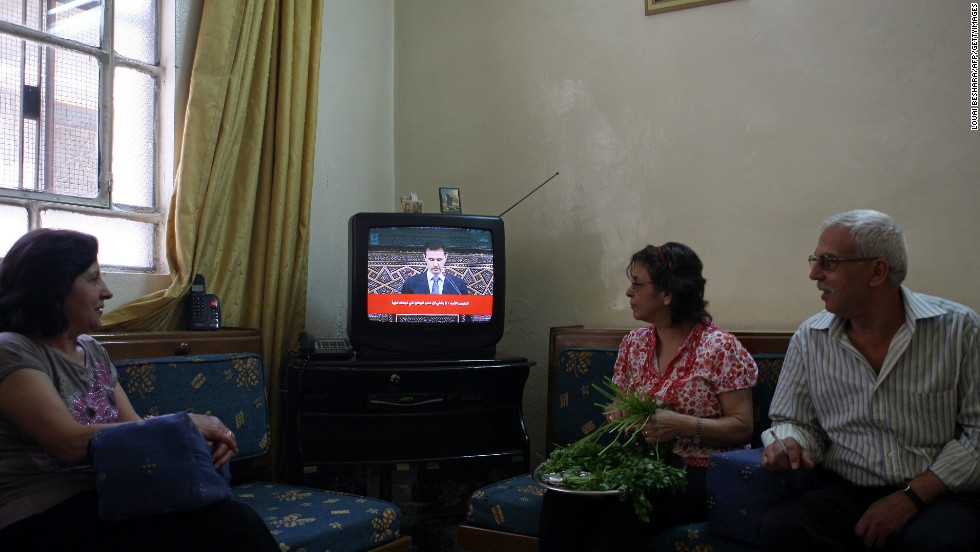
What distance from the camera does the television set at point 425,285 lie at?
9.96 ft

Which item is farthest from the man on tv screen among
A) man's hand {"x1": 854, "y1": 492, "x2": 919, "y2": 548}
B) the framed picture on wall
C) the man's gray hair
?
man's hand {"x1": 854, "y1": 492, "x2": 919, "y2": 548}

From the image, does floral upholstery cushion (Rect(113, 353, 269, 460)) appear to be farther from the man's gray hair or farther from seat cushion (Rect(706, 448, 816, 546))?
the man's gray hair

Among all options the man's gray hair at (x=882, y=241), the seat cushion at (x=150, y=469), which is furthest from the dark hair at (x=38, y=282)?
the man's gray hair at (x=882, y=241)

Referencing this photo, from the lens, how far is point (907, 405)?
1961 mm

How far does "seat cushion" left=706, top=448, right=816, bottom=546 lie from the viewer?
2029mm

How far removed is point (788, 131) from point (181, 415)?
7.50ft

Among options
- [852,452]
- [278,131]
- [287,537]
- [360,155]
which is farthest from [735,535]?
[360,155]

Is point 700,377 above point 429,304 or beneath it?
beneath

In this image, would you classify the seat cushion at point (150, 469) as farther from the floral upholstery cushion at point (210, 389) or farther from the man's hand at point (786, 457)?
the man's hand at point (786, 457)

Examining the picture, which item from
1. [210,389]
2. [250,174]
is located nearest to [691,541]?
[210,389]

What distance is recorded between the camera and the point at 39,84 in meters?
2.58

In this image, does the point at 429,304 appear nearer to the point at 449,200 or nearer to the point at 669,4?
the point at 449,200

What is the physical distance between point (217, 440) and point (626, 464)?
1.02 m

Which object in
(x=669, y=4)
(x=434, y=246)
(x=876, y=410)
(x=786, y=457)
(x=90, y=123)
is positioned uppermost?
(x=669, y=4)
